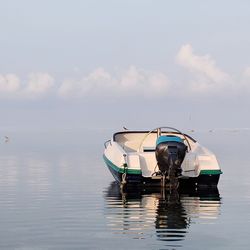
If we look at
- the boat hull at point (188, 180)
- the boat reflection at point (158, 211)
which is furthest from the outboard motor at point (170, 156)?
the boat reflection at point (158, 211)

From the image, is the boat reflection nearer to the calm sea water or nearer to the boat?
the calm sea water

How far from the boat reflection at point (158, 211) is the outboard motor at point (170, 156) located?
104cm

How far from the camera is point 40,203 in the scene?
23609mm

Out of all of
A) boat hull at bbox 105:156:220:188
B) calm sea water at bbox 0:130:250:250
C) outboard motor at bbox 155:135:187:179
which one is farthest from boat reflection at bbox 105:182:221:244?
outboard motor at bbox 155:135:187:179

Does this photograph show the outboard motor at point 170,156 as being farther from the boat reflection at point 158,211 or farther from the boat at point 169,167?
the boat reflection at point 158,211

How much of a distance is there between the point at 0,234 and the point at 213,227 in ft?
21.9

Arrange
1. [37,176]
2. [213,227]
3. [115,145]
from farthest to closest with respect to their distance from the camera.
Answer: [37,176]
[115,145]
[213,227]

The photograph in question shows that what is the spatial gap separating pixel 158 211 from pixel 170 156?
226 inches

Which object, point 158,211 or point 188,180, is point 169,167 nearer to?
point 188,180

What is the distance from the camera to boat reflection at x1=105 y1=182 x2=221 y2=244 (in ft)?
55.3

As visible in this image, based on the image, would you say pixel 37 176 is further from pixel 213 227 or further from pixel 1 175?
pixel 213 227

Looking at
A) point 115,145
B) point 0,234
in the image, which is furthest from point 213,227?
point 115,145

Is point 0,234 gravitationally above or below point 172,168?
below

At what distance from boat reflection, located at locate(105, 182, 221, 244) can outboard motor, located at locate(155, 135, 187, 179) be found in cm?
104
